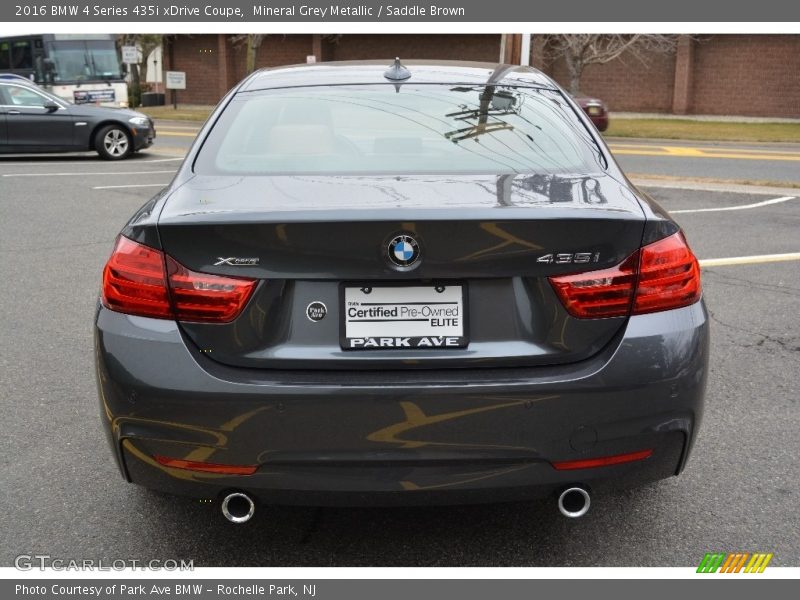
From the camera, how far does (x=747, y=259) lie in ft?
26.7

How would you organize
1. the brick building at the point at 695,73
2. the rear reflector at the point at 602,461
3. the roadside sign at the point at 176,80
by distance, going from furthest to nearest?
the roadside sign at the point at 176,80
the brick building at the point at 695,73
the rear reflector at the point at 602,461

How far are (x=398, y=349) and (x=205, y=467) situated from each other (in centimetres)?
65

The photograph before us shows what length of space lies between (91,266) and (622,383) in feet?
19.6

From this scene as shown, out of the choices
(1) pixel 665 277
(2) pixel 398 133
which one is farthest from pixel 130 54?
(1) pixel 665 277

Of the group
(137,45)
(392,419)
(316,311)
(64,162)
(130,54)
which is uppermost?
(137,45)

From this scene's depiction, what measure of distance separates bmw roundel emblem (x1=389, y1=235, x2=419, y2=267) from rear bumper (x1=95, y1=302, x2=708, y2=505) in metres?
0.31

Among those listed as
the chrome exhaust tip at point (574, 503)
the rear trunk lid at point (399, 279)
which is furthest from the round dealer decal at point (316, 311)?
the chrome exhaust tip at point (574, 503)

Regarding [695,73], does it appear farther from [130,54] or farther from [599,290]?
[599,290]

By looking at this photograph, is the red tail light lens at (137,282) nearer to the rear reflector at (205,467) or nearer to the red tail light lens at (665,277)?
the rear reflector at (205,467)

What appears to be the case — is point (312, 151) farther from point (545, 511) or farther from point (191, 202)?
point (545, 511)

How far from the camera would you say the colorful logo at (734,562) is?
10.6 ft

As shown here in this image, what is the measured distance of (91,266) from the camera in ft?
26.0

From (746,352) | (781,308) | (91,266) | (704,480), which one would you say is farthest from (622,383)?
(91,266)

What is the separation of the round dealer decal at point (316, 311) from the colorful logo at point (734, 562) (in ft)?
4.90
